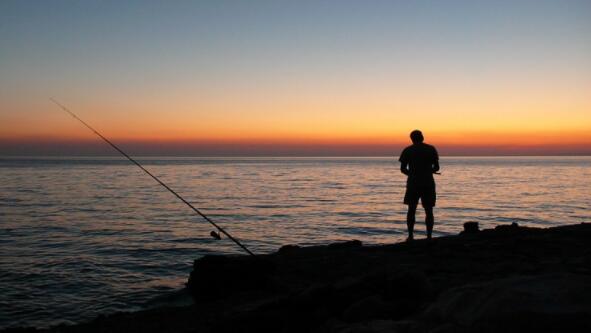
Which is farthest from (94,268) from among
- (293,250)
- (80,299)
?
(293,250)

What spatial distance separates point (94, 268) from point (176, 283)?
234cm

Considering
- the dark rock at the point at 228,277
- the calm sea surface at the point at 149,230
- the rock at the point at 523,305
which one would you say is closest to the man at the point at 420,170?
the dark rock at the point at 228,277

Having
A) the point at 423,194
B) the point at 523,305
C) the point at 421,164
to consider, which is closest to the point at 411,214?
the point at 423,194

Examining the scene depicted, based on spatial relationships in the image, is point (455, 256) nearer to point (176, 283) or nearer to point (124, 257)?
point (176, 283)

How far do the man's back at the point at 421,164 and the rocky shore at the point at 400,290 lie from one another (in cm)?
115

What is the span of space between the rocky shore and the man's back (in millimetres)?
1155

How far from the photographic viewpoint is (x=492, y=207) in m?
21.5

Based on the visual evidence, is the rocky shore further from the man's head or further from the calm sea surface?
the calm sea surface

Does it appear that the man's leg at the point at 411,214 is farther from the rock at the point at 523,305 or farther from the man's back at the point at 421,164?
the rock at the point at 523,305

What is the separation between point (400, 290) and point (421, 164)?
433 cm

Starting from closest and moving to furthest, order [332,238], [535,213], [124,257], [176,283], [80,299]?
1. [80,299]
2. [176,283]
3. [124,257]
4. [332,238]
5. [535,213]

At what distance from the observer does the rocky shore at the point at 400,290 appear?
8.58ft

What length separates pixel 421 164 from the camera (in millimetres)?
8219

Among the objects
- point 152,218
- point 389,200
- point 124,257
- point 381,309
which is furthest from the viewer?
point 389,200
